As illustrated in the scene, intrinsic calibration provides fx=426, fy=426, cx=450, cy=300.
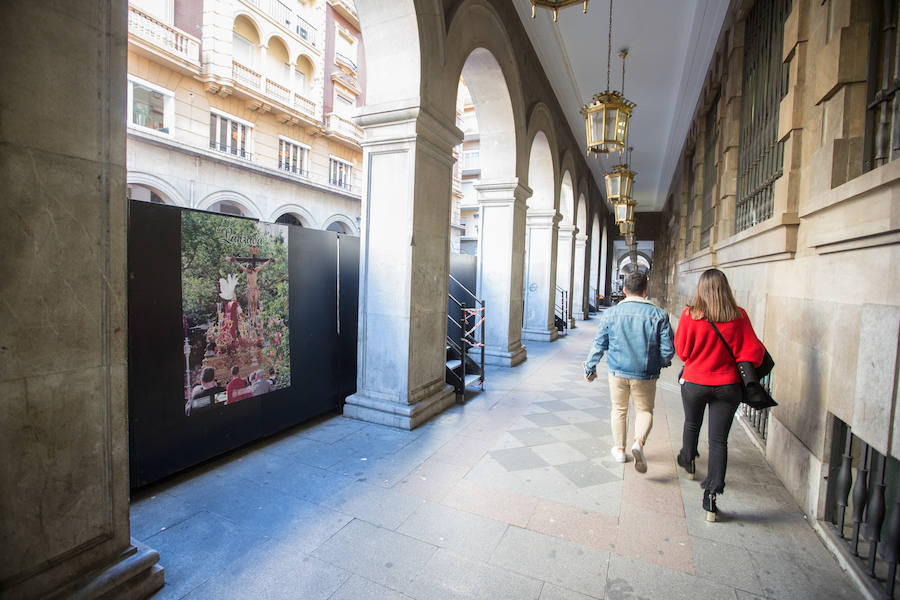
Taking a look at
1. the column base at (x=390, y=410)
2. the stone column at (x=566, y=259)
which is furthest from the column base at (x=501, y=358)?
the stone column at (x=566, y=259)

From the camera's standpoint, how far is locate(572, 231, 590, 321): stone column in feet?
53.0

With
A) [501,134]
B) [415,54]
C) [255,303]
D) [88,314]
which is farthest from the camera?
[501,134]

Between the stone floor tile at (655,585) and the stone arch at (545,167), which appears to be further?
the stone arch at (545,167)

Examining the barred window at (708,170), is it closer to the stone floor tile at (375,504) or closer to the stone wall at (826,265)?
the stone wall at (826,265)

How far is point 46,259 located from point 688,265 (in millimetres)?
11043

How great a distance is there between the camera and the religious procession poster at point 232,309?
131 inches

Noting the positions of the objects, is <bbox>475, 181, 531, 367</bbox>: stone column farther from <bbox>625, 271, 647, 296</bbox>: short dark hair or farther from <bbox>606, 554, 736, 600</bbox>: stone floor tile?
<bbox>606, 554, 736, 600</bbox>: stone floor tile

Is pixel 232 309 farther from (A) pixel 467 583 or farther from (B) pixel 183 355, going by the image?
(A) pixel 467 583

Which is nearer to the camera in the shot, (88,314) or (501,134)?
(88,314)

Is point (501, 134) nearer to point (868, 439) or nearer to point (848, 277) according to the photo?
point (848, 277)

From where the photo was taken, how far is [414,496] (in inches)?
124

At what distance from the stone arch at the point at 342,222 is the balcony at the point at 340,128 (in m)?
3.43

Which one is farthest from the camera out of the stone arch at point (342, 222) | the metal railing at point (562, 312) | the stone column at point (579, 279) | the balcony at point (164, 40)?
the stone arch at point (342, 222)

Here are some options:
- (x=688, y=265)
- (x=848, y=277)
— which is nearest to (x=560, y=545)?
(x=848, y=277)
